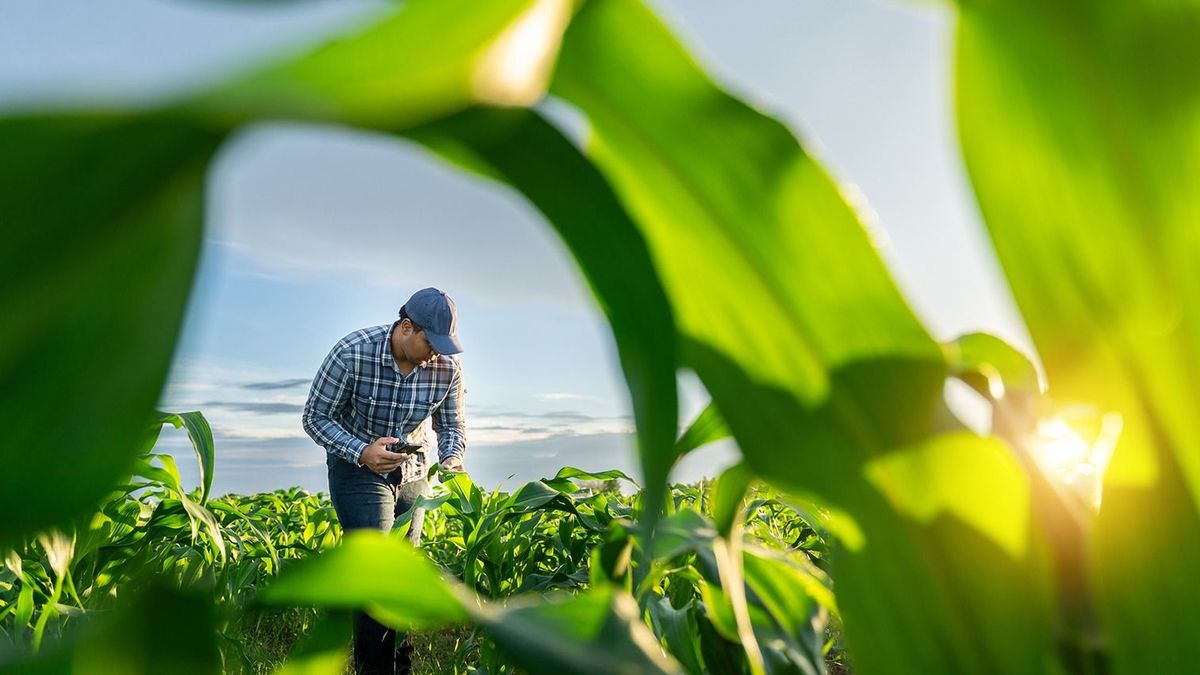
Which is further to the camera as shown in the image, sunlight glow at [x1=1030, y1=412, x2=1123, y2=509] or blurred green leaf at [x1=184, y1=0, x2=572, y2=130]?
sunlight glow at [x1=1030, y1=412, x2=1123, y2=509]

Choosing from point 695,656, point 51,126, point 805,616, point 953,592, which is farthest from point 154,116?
point 695,656

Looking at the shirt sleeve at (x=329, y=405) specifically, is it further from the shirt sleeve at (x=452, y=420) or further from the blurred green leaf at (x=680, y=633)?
the blurred green leaf at (x=680, y=633)

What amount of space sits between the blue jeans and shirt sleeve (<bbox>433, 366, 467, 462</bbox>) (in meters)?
0.35

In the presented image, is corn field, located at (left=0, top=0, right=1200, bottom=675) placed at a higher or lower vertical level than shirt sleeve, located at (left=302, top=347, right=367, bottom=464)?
higher

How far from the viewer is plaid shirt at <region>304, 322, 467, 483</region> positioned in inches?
121

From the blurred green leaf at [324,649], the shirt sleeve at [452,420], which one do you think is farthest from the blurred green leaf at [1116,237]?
the shirt sleeve at [452,420]

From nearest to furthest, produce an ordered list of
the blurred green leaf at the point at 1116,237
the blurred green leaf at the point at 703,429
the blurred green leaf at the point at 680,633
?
1. the blurred green leaf at the point at 1116,237
2. the blurred green leaf at the point at 703,429
3. the blurred green leaf at the point at 680,633

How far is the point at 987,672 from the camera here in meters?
0.26

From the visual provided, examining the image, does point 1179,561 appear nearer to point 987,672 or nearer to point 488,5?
point 987,672

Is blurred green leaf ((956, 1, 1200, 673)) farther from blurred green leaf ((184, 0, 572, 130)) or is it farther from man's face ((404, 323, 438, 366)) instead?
man's face ((404, 323, 438, 366))

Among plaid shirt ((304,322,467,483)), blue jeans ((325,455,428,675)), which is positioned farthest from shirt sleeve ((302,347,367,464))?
blue jeans ((325,455,428,675))

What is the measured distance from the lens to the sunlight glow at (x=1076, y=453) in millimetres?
262

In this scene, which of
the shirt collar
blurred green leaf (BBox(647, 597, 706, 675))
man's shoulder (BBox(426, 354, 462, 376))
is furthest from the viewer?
man's shoulder (BBox(426, 354, 462, 376))

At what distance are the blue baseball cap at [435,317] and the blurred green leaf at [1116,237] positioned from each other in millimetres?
3003
